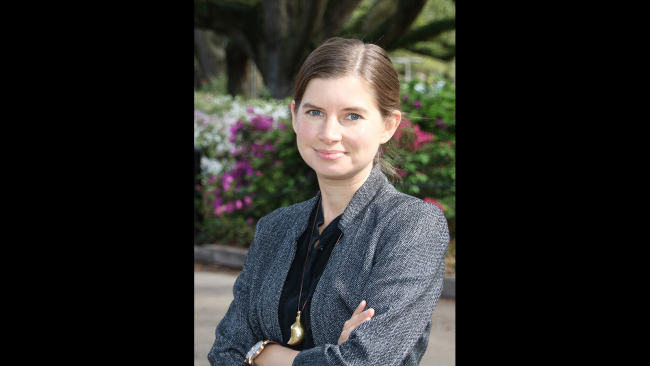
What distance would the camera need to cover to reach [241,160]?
25.6ft

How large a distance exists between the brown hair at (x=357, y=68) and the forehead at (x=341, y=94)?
16mm

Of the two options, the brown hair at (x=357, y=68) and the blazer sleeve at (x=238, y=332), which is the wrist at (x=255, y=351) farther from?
the brown hair at (x=357, y=68)

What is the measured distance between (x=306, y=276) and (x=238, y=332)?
33 cm

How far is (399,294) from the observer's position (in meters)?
1.73

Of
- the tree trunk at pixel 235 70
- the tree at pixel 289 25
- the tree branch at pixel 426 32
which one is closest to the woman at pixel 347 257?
the tree at pixel 289 25

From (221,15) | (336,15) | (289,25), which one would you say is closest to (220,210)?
(336,15)

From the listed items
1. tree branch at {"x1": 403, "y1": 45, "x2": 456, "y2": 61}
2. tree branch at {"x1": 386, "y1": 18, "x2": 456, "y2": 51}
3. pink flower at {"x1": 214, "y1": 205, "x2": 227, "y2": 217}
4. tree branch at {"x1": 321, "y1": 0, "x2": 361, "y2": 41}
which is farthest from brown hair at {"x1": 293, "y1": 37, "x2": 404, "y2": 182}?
tree branch at {"x1": 403, "y1": 45, "x2": 456, "y2": 61}

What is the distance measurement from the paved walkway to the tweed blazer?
2676 millimetres

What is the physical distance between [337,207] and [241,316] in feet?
1.73

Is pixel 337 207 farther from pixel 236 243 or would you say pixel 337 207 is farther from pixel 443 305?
pixel 236 243

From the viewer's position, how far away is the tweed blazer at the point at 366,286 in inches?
67.4

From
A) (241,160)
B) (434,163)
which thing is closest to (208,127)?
(241,160)

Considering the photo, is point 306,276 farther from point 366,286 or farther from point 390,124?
point 390,124

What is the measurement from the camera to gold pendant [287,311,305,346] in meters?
1.88
